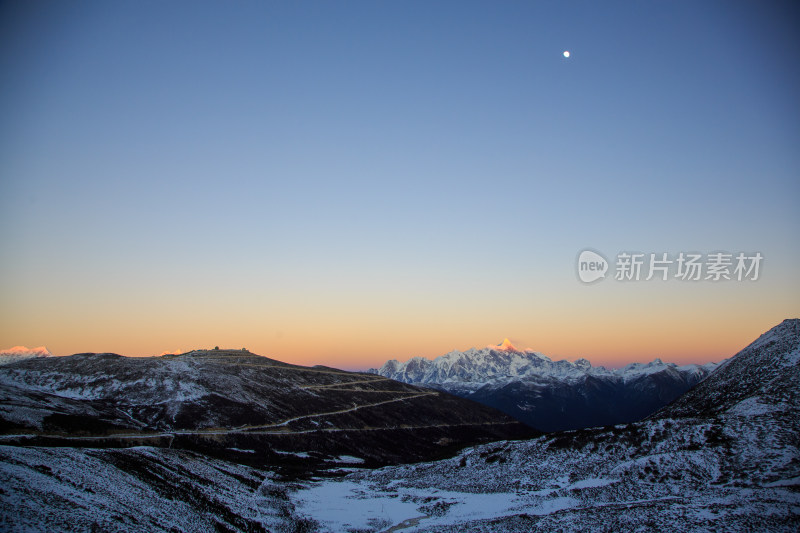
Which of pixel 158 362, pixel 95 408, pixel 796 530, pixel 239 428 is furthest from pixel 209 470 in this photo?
pixel 158 362

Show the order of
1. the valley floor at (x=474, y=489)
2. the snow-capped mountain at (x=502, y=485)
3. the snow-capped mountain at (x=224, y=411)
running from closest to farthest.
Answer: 1. the valley floor at (x=474, y=489)
2. the snow-capped mountain at (x=502, y=485)
3. the snow-capped mountain at (x=224, y=411)

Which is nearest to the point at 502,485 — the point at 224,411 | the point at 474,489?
the point at 474,489

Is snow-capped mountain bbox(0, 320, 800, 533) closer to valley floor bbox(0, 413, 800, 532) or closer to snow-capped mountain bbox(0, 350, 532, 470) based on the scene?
valley floor bbox(0, 413, 800, 532)

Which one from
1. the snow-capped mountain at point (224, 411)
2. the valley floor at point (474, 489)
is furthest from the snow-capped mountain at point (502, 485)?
the snow-capped mountain at point (224, 411)

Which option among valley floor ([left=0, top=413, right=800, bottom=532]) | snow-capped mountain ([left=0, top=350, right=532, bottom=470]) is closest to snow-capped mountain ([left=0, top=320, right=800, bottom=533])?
valley floor ([left=0, top=413, right=800, bottom=532])

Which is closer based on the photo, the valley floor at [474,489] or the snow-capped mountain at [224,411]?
the valley floor at [474,489]

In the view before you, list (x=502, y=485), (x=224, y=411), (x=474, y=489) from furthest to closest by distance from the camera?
(x=224, y=411)
(x=502, y=485)
(x=474, y=489)

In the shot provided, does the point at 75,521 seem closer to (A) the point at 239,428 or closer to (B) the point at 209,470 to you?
(B) the point at 209,470

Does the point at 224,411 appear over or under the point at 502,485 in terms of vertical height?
under

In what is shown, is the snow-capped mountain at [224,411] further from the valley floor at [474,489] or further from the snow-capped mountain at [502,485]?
the valley floor at [474,489]

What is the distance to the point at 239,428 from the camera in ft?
290

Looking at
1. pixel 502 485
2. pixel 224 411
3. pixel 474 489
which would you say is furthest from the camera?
pixel 224 411

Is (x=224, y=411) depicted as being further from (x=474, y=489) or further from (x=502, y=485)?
(x=502, y=485)

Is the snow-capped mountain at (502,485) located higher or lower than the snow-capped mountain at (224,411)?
higher
